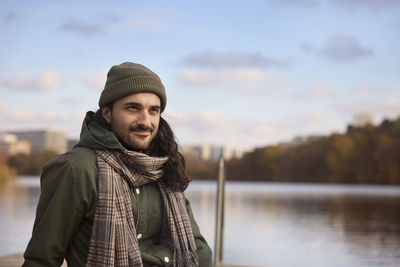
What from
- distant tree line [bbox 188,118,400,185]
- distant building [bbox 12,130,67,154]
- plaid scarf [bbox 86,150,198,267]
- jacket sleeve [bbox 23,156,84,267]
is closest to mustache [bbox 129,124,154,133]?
plaid scarf [bbox 86,150,198,267]

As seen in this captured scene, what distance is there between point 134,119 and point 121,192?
28cm

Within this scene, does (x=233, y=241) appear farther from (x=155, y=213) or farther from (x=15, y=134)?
(x=15, y=134)

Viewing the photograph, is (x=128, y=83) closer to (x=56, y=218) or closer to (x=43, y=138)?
(x=56, y=218)

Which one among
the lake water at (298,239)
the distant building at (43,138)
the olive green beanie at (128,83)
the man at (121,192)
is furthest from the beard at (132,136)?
the distant building at (43,138)

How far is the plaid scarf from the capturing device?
6.24 feet

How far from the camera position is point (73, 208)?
6.15ft

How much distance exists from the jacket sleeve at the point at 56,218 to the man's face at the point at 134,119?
257 millimetres

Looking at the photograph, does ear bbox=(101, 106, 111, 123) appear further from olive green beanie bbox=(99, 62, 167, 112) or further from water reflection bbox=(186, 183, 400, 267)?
water reflection bbox=(186, 183, 400, 267)

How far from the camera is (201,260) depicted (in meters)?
2.27

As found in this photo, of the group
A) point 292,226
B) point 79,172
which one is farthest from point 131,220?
point 292,226

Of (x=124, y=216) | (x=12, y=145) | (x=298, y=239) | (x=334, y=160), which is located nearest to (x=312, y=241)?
(x=298, y=239)

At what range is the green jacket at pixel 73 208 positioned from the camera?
1862 mm

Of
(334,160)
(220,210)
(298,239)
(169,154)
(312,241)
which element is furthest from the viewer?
(334,160)

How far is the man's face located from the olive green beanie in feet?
0.08
